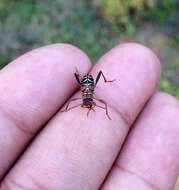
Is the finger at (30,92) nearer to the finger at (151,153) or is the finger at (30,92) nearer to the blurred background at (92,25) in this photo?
the finger at (151,153)

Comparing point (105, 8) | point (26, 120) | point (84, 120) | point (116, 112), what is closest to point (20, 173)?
point (26, 120)

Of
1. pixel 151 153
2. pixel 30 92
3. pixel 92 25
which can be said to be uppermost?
pixel 92 25

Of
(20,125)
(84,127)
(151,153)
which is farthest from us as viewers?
(151,153)

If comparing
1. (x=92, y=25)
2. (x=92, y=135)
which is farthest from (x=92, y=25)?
(x=92, y=135)

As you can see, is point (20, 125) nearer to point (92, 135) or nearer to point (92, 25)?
point (92, 135)

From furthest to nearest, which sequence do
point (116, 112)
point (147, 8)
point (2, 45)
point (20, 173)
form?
point (147, 8) → point (2, 45) → point (116, 112) → point (20, 173)

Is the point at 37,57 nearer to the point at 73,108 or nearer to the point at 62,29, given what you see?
the point at 73,108
